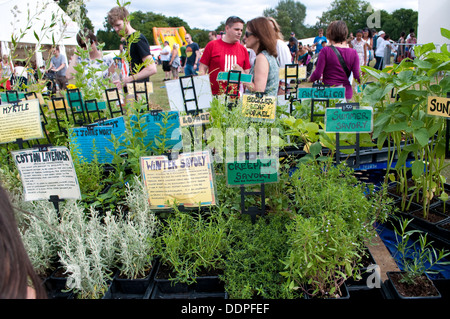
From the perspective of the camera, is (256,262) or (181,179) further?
Result: (181,179)

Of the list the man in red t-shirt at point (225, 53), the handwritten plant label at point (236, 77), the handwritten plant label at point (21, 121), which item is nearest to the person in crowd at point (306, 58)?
the man in red t-shirt at point (225, 53)

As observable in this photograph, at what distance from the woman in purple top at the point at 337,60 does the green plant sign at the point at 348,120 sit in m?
1.77

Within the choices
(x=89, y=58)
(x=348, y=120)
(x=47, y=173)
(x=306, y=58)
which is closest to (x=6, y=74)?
(x=89, y=58)

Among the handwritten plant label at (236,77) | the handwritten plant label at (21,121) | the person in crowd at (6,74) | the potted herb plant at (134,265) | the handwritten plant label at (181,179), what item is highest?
the person in crowd at (6,74)

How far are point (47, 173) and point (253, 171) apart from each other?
93cm

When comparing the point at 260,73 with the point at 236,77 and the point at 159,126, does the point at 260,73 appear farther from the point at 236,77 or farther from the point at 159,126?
the point at 159,126

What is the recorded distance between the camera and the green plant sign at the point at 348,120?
153 centimetres

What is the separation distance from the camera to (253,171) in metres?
1.31

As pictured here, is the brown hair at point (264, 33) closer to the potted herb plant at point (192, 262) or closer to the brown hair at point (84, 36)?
the brown hair at point (84, 36)

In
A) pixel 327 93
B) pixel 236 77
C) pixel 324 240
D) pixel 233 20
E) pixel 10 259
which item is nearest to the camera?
pixel 10 259

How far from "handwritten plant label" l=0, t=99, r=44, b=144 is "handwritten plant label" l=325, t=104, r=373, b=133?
1.53m

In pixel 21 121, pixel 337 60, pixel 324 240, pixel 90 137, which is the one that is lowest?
pixel 324 240

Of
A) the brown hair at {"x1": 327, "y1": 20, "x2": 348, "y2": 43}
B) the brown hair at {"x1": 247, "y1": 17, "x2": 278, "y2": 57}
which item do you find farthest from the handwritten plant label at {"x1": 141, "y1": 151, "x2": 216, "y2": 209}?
the brown hair at {"x1": 327, "y1": 20, "x2": 348, "y2": 43}

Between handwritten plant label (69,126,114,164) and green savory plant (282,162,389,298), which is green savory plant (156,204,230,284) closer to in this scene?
green savory plant (282,162,389,298)
